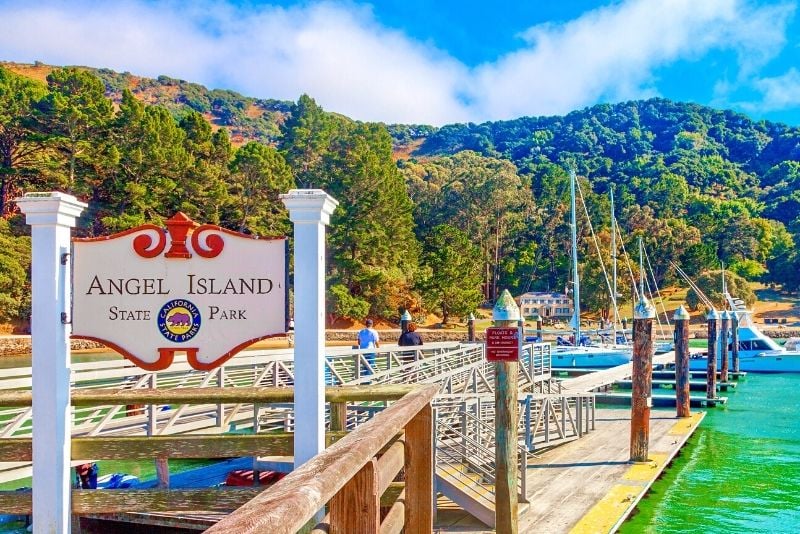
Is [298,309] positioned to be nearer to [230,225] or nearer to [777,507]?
[777,507]

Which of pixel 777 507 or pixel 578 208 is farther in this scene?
pixel 578 208

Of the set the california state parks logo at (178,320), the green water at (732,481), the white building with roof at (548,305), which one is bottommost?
Result: the green water at (732,481)

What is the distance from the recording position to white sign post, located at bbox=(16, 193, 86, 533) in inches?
149

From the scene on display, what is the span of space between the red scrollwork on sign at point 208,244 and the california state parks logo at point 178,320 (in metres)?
0.28

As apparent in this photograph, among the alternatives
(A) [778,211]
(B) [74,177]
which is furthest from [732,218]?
(B) [74,177]

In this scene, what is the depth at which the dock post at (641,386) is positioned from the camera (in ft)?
45.9

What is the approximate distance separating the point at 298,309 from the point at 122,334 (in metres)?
0.96

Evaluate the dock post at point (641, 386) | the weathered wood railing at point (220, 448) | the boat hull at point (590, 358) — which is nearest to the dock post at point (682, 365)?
the dock post at point (641, 386)

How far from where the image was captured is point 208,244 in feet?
13.0

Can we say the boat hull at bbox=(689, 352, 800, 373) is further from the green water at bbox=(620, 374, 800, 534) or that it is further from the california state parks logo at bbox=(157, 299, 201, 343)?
the california state parks logo at bbox=(157, 299, 201, 343)

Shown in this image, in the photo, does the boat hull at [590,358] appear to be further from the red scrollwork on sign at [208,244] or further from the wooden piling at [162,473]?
the red scrollwork on sign at [208,244]

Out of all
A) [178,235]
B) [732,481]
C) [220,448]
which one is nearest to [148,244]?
[178,235]

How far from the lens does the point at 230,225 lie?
54.8 metres

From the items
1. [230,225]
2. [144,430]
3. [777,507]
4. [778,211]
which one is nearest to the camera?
[144,430]
